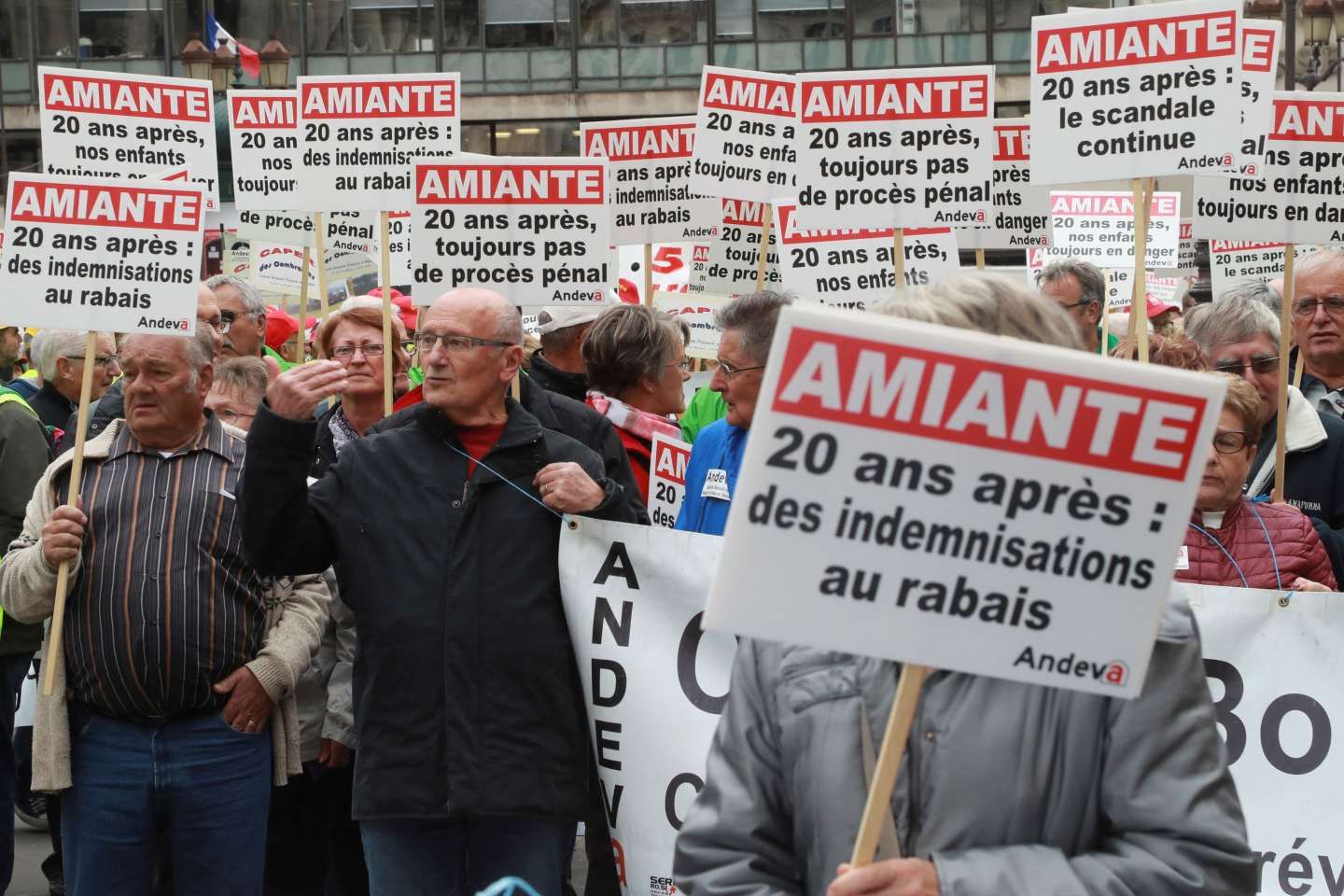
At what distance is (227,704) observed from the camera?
4.91 metres

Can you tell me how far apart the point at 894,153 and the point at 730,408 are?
6.86 ft

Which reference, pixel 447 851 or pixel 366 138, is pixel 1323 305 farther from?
pixel 366 138

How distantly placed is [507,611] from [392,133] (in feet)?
14.6

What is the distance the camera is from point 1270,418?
5883mm

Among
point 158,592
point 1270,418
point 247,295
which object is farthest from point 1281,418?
point 247,295

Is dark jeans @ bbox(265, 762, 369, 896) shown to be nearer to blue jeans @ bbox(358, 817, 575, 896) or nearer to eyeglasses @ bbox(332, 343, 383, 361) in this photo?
blue jeans @ bbox(358, 817, 575, 896)

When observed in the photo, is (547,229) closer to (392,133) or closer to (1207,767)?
(392,133)

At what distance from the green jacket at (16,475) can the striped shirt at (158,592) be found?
1.62 metres

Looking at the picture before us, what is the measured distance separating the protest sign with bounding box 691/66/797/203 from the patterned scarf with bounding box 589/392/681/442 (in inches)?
110

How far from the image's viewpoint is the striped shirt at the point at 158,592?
484 centimetres

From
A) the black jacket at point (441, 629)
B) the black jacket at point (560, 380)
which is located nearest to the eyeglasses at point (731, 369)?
the black jacket at point (441, 629)

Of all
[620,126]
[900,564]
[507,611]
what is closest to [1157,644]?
[900,564]

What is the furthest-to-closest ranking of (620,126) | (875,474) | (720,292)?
1. (720,292)
2. (620,126)
3. (875,474)

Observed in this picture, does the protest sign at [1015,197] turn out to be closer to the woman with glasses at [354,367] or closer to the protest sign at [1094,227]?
the protest sign at [1094,227]
